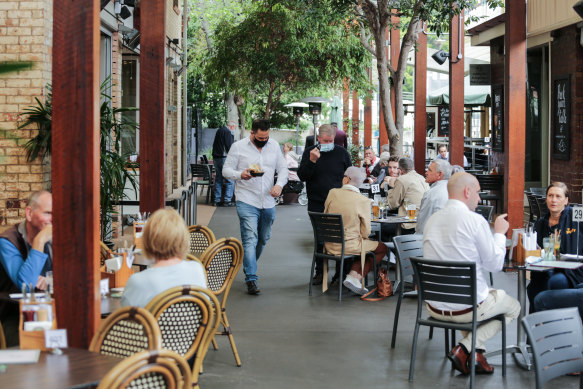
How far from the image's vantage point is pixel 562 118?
52.6ft

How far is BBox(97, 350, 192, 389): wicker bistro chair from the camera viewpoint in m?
2.71

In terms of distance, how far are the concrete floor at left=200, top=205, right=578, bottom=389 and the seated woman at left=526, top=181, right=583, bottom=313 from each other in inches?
23.1

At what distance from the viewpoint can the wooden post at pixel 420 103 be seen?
17.2 meters

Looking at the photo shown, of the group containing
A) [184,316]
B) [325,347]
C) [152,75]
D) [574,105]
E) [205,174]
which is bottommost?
[325,347]

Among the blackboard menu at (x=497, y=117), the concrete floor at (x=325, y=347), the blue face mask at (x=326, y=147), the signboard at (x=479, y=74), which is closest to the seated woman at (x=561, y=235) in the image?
the concrete floor at (x=325, y=347)

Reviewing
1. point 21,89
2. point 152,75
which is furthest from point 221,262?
point 21,89

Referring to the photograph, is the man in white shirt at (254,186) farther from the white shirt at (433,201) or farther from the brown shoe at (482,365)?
the brown shoe at (482,365)

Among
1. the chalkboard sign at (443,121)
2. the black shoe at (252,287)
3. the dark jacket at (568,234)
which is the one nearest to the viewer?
the dark jacket at (568,234)

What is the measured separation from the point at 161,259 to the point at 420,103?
A: 13518mm

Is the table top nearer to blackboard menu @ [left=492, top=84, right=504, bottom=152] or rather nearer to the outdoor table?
the outdoor table

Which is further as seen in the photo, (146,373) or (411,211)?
(411,211)

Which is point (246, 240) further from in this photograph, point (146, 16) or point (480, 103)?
point (480, 103)

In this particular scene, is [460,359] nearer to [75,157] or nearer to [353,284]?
[353,284]

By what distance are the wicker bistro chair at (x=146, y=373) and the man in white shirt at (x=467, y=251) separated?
10.7ft
